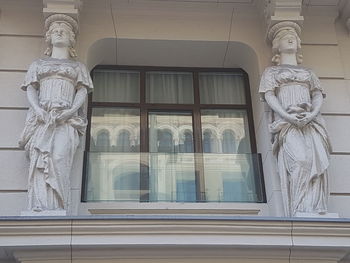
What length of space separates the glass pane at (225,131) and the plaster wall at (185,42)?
11.6 inches

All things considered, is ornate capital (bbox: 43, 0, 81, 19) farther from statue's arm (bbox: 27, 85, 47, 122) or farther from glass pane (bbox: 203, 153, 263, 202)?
glass pane (bbox: 203, 153, 263, 202)

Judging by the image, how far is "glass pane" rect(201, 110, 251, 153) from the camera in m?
9.23

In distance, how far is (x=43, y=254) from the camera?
22.5 ft

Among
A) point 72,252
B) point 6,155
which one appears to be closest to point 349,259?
point 72,252

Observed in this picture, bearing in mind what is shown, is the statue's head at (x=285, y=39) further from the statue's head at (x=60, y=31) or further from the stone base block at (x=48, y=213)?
the stone base block at (x=48, y=213)

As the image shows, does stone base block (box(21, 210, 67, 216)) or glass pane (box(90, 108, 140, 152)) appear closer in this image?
stone base block (box(21, 210, 67, 216))

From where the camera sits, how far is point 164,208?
8.20 m

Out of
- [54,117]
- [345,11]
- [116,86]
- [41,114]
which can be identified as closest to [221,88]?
[116,86]

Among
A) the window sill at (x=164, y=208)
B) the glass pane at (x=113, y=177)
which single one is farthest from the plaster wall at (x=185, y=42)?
the glass pane at (x=113, y=177)

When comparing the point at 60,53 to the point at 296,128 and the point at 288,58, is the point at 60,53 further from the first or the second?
the point at 296,128

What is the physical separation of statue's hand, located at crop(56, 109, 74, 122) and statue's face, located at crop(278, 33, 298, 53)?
3.35 m

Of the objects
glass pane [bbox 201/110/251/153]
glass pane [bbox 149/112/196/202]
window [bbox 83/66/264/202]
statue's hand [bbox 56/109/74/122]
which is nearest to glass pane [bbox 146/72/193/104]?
window [bbox 83/66/264/202]

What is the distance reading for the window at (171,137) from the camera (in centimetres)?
847

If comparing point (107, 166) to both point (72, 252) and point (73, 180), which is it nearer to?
point (73, 180)
